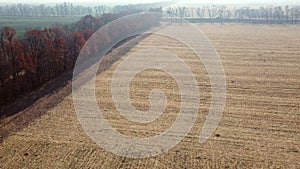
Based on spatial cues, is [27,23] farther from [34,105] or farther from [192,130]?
[192,130]

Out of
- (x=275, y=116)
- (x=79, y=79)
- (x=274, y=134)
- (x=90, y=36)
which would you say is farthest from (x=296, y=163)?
(x=90, y=36)

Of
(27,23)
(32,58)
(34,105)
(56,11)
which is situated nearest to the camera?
(34,105)

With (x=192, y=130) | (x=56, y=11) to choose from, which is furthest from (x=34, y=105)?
(x=56, y=11)

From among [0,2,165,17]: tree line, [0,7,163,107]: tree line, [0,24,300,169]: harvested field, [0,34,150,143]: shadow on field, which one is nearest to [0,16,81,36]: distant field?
[0,2,165,17]: tree line

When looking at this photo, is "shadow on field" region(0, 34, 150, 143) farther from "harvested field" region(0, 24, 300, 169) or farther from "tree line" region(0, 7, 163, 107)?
"tree line" region(0, 7, 163, 107)

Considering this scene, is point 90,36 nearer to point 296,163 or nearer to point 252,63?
point 252,63
